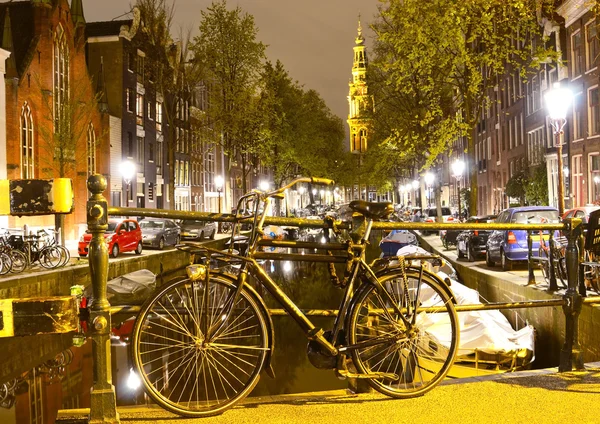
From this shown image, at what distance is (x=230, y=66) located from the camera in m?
45.9

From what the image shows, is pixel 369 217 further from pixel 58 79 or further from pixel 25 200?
A: pixel 58 79

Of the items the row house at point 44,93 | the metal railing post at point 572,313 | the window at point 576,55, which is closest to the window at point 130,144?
the row house at point 44,93

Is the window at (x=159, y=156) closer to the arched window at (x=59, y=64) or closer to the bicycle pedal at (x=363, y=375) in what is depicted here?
the arched window at (x=59, y=64)

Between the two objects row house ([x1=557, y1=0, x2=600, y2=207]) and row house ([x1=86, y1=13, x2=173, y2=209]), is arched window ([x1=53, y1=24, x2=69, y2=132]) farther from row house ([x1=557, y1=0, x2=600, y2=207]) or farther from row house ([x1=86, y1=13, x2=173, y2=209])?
row house ([x1=557, y1=0, x2=600, y2=207])

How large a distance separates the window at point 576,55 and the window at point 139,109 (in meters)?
29.2

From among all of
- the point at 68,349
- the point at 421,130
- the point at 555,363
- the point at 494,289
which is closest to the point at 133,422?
the point at 555,363

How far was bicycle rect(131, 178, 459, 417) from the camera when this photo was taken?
13.8 ft

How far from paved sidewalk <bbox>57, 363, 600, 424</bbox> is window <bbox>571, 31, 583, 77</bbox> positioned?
108 feet

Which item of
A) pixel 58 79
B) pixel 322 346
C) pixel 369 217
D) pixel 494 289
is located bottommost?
→ pixel 494 289

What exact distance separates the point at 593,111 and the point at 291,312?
32082 mm

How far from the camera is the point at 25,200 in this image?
368 cm

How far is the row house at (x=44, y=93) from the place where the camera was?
31.5m

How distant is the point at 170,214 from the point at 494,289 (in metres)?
15.4

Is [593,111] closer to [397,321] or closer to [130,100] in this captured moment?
[130,100]
